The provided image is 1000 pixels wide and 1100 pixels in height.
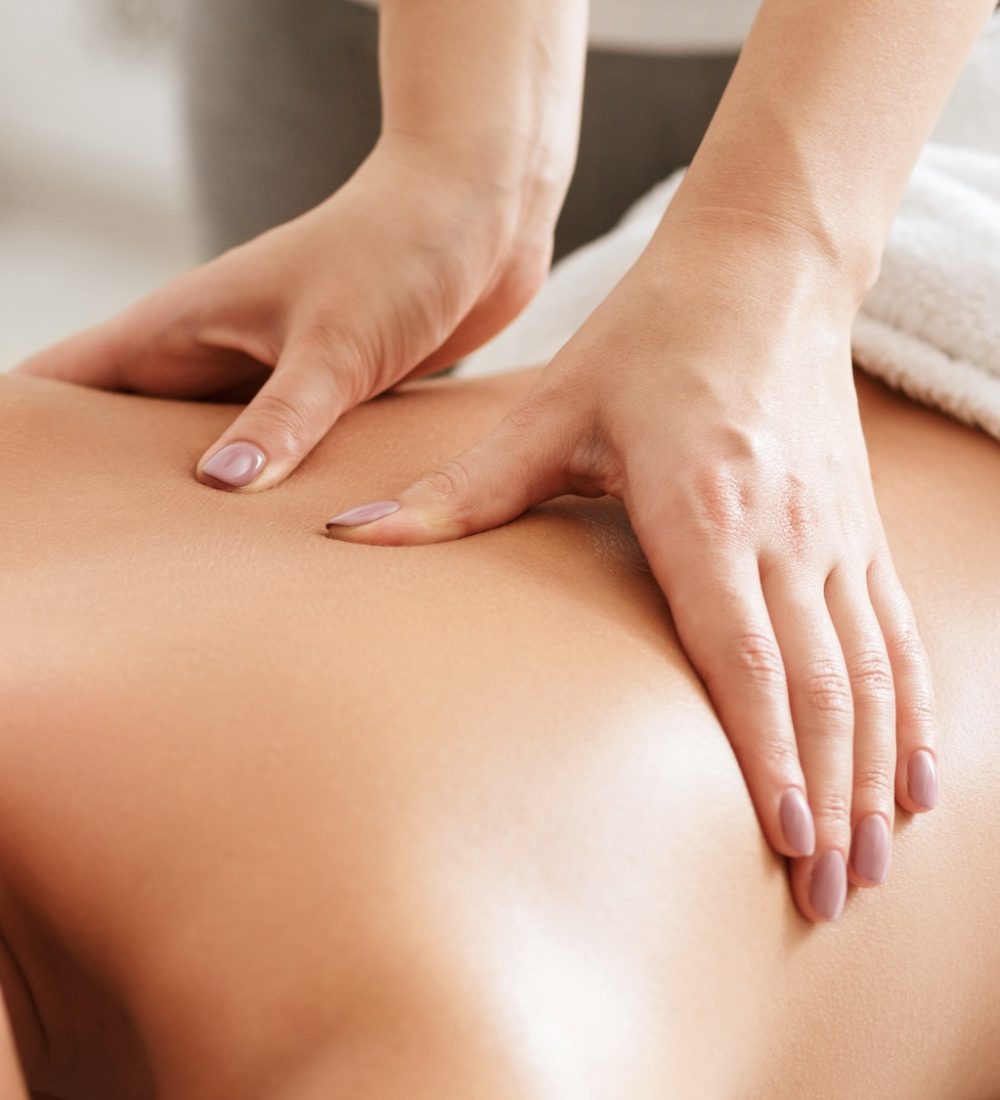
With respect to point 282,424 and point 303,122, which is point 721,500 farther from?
point 303,122

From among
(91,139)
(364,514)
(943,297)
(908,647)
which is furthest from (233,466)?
(91,139)

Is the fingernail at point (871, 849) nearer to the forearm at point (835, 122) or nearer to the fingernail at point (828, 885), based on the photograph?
the fingernail at point (828, 885)

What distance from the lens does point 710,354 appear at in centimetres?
64

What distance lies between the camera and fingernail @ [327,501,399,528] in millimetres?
629

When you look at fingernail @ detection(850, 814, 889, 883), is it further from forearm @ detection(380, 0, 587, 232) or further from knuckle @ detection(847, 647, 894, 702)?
forearm @ detection(380, 0, 587, 232)

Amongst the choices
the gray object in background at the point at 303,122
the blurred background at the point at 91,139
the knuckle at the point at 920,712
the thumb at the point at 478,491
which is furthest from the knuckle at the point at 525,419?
the blurred background at the point at 91,139

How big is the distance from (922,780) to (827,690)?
6 cm

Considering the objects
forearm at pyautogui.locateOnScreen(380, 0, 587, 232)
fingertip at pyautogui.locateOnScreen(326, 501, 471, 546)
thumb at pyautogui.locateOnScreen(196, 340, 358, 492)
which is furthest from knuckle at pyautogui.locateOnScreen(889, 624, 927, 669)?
forearm at pyautogui.locateOnScreen(380, 0, 587, 232)

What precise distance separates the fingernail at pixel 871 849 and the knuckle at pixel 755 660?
2.8 inches

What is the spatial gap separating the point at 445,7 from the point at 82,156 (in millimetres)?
1972

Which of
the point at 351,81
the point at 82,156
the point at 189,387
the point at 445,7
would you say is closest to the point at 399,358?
the point at 189,387

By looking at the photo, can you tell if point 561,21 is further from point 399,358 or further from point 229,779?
point 229,779

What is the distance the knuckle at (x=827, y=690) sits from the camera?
1.86 ft

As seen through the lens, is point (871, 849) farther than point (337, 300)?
No
